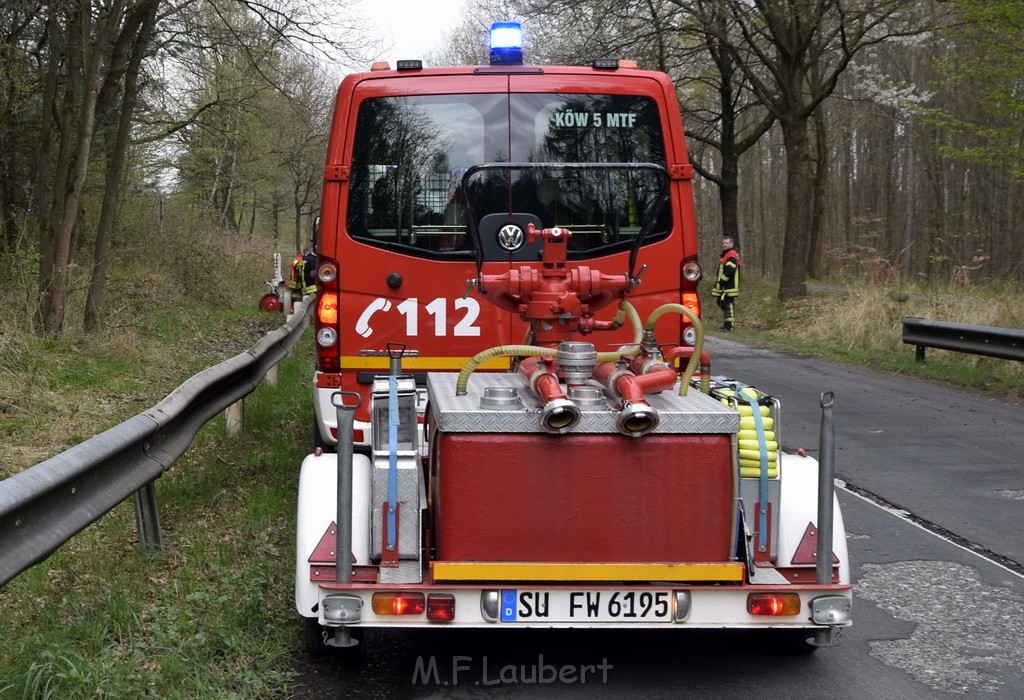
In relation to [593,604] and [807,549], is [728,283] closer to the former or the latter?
[807,549]

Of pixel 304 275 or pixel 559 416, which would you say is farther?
pixel 304 275

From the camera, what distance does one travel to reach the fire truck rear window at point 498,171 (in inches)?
273

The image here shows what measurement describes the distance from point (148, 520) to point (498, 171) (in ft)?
9.54

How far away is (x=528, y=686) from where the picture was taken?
4500mm

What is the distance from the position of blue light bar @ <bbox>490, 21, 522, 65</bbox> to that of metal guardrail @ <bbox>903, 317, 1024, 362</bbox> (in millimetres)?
8334

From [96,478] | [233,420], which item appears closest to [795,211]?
[233,420]

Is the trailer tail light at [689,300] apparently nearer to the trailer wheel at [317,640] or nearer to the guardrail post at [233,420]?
the trailer wheel at [317,640]

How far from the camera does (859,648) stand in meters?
4.94

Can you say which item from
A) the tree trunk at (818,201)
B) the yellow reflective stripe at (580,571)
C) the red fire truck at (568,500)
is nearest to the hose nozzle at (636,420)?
the red fire truck at (568,500)

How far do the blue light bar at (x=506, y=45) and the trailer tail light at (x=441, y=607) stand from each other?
4.34 metres

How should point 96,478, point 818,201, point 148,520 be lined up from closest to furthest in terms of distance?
point 96,478
point 148,520
point 818,201

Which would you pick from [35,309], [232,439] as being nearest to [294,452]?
[232,439]

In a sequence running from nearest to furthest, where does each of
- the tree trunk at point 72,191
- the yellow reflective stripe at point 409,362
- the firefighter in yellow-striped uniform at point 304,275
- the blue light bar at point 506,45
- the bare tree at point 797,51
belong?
1. the yellow reflective stripe at point 409,362
2. the blue light bar at point 506,45
3. the tree trunk at point 72,191
4. the bare tree at point 797,51
5. the firefighter in yellow-striped uniform at point 304,275

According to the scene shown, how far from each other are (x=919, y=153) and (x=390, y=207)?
128 ft
